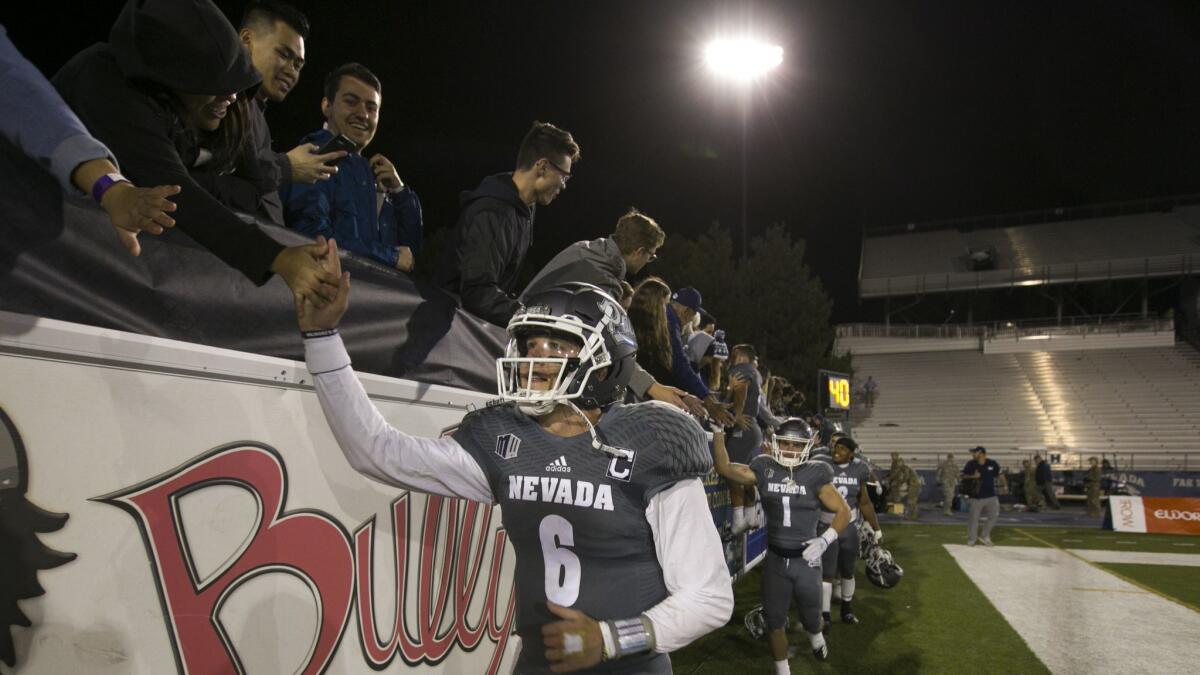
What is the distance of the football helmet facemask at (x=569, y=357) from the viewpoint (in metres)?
2.70

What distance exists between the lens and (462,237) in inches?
161

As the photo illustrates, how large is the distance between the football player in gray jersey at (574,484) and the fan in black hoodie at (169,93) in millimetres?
297

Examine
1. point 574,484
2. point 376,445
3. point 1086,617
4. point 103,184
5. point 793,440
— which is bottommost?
point 1086,617

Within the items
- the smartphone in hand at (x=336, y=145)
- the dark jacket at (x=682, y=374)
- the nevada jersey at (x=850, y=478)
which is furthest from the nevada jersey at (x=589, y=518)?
the nevada jersey at (x=850, y=478)

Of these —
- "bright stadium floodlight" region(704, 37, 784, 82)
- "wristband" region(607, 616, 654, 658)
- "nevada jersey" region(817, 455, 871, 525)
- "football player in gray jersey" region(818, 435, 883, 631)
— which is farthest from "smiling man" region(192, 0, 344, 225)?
"bright stadium floodlight" region(704, 37, 784, 82)

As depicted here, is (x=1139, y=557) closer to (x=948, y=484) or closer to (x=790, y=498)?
(x=948, y=484)

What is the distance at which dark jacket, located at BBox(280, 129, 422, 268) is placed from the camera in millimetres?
3869

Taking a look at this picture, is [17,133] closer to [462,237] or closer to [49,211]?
[49,211]

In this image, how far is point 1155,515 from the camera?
21500 mm

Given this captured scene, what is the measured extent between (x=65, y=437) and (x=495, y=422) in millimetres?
1319

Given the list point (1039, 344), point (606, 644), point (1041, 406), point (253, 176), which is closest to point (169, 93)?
point (253, 176)

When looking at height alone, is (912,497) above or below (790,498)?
below

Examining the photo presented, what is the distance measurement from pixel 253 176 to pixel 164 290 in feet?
2.43

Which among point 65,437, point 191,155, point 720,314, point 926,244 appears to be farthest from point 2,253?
point 926,244
